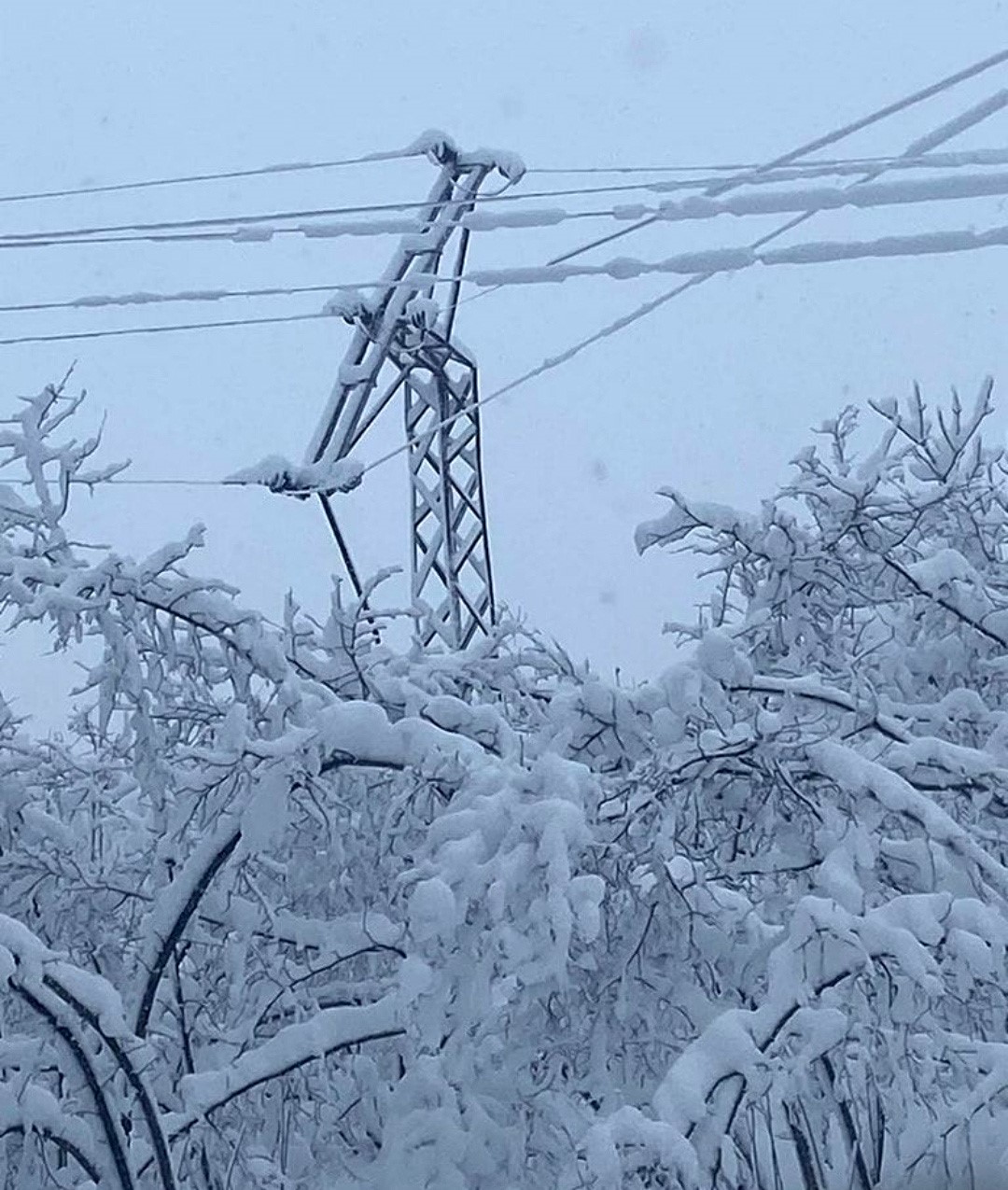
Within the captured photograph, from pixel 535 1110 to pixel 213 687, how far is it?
6.46 feet

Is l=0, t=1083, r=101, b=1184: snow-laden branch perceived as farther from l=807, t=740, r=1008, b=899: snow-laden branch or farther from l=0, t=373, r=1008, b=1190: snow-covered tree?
l=807, t=740, r=1008, b=899: snow-laden branch

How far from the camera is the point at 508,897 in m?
3.68

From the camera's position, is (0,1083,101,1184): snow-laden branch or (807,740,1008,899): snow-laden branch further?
(0,1083,101,1184): snow-laden branch

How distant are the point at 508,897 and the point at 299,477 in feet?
8.45

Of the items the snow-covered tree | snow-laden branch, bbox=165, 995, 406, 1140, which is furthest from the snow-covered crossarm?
snow-laden branch, bbox=165, 995, 406, 1140

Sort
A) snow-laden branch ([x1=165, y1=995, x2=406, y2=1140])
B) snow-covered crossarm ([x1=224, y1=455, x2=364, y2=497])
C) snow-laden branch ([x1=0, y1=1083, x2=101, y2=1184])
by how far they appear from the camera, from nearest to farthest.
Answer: snow-laden branch ([x1=165, y1=995, x2=406, y2=1140]) → snow-laden branch ([x1=0, y1=1083, x2=101, y2=1184]) → snow-covered crossarm ([x1=224, y1=455, x2=364, y2=497])

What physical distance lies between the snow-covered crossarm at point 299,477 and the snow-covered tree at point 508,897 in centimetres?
51

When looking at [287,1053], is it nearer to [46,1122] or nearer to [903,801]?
[46,1122]

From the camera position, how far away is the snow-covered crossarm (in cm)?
571

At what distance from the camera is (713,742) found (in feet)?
13.7

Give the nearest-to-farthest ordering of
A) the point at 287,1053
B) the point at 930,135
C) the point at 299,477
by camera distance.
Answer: the point at 930,135
the point at 287,1053
the point at 299,477

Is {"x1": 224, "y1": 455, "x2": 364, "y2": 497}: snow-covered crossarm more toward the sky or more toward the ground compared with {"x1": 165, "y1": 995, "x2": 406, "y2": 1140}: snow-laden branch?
more toward the sky

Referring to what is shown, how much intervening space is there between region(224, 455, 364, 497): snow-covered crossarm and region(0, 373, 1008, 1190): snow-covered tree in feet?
1.66

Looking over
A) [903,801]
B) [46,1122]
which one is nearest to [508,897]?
[903,801]
